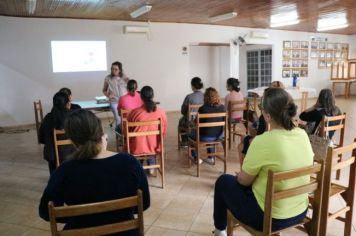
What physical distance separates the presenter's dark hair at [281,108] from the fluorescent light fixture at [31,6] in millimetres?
4949

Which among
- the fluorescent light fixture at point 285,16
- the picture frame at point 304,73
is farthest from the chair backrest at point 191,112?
the picture frame at point 304,73

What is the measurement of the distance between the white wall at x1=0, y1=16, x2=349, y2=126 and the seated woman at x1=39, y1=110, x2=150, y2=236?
6.36m

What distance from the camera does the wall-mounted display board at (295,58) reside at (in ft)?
35.1

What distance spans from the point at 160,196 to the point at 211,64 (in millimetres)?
8717

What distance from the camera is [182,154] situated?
460cm

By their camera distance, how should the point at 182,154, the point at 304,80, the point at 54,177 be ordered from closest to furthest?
the point at 54,177
the point at 182,154
the point at 304,80

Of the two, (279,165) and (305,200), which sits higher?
(279,165)

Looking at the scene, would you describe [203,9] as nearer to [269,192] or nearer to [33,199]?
[33,199]

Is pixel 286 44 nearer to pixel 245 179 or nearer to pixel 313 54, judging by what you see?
pixel 313 54

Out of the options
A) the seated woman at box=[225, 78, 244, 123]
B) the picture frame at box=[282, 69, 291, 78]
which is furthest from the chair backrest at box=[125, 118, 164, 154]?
the picture frame at box=[282, 69, 291, 78]

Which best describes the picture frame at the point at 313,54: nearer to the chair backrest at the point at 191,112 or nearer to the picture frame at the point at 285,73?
the picture frame at the point at 285,73

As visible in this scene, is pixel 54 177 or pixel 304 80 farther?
pixel 304 80

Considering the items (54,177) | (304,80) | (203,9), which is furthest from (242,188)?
(304,80)

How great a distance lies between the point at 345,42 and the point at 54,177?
1328cm
